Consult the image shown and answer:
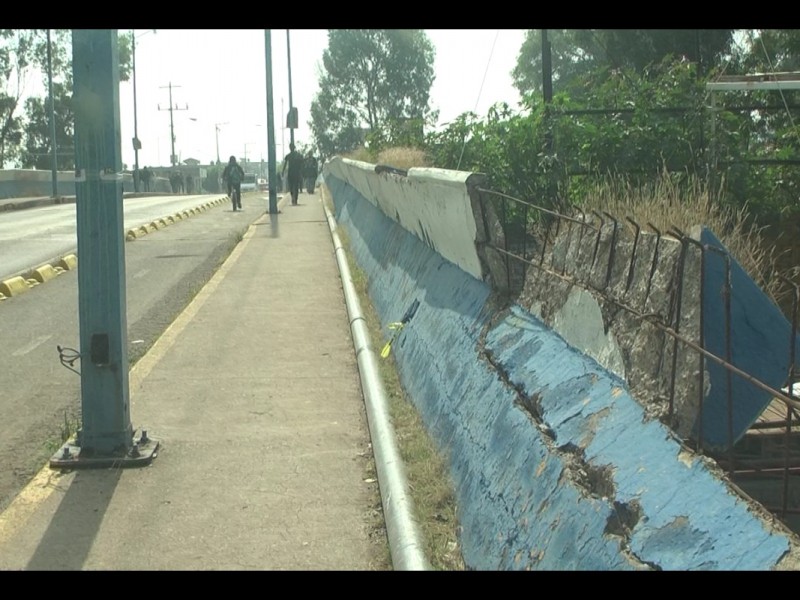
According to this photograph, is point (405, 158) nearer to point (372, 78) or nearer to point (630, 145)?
point (630, 145)

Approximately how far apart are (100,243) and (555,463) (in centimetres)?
331

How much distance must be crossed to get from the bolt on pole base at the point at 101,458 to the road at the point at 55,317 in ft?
0.59

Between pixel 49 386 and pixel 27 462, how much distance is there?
2.16 meters

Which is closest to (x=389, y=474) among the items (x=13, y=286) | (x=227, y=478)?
(x=227, y=478)

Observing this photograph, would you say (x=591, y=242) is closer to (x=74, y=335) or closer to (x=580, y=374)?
(x=580, y=374)

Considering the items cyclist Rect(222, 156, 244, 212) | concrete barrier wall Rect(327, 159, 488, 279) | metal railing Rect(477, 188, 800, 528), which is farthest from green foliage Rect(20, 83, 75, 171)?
metal railing Rect(477, 188, 800, 528)

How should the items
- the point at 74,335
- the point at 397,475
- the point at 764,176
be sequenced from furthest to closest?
1. the point at 764,176
2. the point at 74,335
3. the point at 397,475

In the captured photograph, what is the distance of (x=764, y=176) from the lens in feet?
40.4

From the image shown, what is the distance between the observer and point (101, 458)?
6344 mm

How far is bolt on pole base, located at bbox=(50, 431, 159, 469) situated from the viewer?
6305mm

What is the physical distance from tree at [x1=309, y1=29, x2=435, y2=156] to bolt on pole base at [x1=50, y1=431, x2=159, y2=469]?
67200mm

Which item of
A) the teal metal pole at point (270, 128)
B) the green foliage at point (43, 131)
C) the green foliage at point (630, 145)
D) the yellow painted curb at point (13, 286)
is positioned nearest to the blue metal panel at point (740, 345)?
the green foliage at point (630, 145)

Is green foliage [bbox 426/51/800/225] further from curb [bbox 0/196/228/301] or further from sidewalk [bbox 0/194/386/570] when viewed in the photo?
curb [bbox 0/196/228/301]
